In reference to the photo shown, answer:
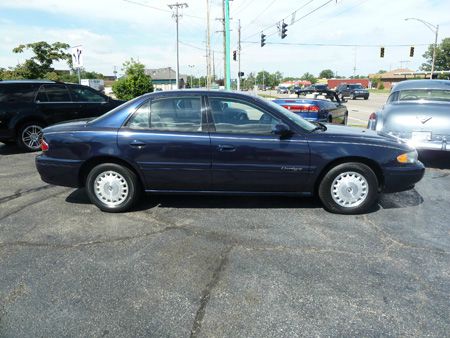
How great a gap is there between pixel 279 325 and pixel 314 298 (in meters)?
0.43

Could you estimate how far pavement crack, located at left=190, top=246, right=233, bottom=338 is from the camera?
2.45 m

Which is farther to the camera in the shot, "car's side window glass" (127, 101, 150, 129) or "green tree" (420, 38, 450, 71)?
"green tree" (420, 38, 450, 71)

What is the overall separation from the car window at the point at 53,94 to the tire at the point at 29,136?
2.10 feet

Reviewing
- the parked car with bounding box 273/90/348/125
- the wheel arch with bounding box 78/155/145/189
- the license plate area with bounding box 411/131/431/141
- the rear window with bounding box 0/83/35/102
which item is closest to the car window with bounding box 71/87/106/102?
the rear window with bounding box 0/83/35/102

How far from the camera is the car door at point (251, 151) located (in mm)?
Result: 4301

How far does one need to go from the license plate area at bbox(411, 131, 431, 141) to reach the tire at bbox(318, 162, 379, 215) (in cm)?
248

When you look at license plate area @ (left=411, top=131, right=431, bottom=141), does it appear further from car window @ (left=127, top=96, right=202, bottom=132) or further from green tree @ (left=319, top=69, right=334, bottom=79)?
green tree @ (left=319, top=69, right=334, bottom=79)

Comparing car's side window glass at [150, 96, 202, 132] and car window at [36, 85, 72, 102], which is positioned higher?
car window at [36, 85, 72, 102]

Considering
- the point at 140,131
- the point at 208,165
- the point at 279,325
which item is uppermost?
the point at 140,131

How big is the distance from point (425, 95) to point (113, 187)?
6428mm

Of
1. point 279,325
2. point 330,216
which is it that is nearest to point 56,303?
point 279,325

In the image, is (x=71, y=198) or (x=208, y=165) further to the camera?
(x=71, y=198)

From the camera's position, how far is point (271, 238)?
382 centimetres

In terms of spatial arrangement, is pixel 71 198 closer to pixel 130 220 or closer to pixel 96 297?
pixel 130 220
